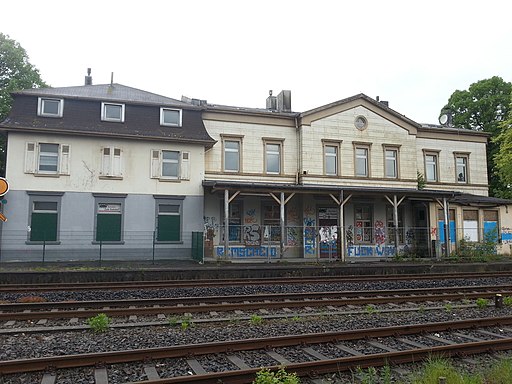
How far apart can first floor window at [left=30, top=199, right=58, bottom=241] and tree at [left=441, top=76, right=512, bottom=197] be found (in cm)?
3466

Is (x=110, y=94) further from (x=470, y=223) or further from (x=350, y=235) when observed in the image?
(x=470, y=223)

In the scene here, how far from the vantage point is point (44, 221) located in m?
19.9

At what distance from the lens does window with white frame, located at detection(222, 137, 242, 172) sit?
78.2 ft

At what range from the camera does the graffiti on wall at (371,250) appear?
24219 millimetres

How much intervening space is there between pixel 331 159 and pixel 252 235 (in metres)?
6.88

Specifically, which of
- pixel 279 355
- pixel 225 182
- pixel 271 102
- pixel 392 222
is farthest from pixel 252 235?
pixel 279 355

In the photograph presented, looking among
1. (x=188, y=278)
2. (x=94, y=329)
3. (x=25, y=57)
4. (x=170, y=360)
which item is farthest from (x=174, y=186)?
(x=25, y=57)

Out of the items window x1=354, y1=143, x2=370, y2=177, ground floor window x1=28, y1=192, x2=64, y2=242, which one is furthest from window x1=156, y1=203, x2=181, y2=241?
window x1=354, y1=143, x2=370, y2=177

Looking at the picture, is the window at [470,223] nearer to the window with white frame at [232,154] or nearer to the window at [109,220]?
the window with white frame at [232,154]

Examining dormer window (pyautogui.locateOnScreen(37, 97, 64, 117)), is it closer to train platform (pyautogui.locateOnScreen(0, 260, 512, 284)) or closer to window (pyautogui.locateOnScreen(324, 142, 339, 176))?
train platform (pyautogui.locateOnScreen(0, 260, 512, 284))

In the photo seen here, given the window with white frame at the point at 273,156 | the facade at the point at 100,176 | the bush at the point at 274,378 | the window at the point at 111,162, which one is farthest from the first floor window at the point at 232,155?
the bush at the point at 274,378

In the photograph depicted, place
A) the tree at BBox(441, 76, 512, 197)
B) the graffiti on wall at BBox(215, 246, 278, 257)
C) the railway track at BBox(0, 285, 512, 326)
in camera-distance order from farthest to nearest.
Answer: the tree at BBox(441, 76, 512, 197), the graffiti on wall at BBox(215, 246, 278, 257), the railway track at BBox(0, 285, 512, 326)

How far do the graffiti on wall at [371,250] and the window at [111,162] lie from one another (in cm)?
1351

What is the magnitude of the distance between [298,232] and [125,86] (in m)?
13.7
